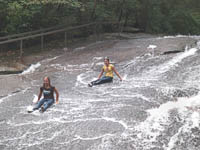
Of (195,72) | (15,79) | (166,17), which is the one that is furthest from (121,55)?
(166,17)

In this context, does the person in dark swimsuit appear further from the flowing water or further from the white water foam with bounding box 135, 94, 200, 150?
the white water foam with bounding box 135, 94, 200, 150

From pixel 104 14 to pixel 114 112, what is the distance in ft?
56.6

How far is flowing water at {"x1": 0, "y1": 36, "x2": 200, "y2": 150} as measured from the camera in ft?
21.6

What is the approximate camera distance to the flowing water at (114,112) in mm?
6570

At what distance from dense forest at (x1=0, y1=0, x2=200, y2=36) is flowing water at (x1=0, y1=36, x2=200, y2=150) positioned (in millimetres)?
5954

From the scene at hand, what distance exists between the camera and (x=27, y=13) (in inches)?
668

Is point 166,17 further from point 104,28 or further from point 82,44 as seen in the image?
point 82,44

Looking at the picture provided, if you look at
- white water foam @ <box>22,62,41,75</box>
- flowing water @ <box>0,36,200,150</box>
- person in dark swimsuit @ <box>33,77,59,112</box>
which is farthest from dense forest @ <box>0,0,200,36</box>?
person in dark swimsuit @ <box>33,77,59,112</box>

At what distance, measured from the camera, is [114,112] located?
8.02m

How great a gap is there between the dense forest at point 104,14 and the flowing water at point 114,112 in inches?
234

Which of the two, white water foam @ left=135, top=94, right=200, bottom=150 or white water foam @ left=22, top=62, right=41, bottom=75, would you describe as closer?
white water foam @ left=135, top=94, right=200, bottom=150

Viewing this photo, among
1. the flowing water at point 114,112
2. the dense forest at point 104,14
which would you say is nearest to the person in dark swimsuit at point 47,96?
the flowing water at point 114,112

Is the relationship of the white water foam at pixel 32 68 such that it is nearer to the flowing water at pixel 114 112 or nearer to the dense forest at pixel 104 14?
the flowing water at pixel 114 112

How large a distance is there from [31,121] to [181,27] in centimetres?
2842
